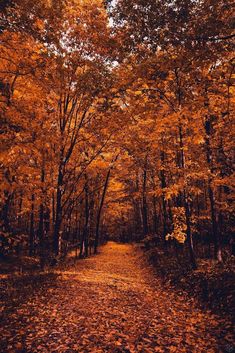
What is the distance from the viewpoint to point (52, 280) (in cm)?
1058

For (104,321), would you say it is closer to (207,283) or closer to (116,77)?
(207,283)

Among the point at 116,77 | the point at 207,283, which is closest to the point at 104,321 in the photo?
the point at 207,283

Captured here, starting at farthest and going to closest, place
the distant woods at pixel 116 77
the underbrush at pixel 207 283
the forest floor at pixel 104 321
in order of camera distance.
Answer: the underbrush at pixel 207 283 → the distant woods at pixel 116 77 → the forest floor at pixel 104 321

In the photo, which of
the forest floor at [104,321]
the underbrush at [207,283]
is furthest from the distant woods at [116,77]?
the forest floor at [104,321]

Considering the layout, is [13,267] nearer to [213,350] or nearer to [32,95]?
[32,95]

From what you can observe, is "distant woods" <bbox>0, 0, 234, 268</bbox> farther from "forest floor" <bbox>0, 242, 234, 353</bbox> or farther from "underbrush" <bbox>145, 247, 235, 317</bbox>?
"forest floor" <bbox>0, 242, 234, 353</bbox>

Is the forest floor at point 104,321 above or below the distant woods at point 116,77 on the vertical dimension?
below

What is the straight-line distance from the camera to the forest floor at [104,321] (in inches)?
207

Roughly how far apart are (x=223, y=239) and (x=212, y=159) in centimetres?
1281

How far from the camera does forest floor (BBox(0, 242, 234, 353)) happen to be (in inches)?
207

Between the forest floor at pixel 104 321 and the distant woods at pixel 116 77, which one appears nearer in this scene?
the forest floor at pixel 104 321

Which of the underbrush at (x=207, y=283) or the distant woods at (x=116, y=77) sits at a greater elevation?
the distant woods at (x=116, y=77)

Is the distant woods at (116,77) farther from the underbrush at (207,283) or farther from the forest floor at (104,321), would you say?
the forest floor at (104,321)

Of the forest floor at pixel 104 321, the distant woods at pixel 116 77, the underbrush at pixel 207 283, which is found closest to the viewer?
the forest floor at pixel 104 321
